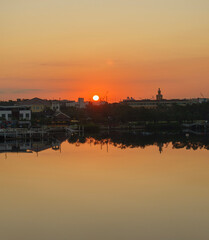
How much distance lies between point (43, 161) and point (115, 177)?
266 inches

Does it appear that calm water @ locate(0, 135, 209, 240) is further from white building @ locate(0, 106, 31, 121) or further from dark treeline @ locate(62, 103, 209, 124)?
dark treeline @ locate(62, 103, 209, 124)

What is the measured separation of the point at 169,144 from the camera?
103ft

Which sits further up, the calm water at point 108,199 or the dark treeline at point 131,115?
the dark treeline at point 131,115

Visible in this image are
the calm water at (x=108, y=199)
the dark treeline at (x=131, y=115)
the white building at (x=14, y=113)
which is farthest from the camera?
the dark treeline at (x=131, y=115)

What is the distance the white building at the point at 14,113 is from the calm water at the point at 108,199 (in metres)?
23.6

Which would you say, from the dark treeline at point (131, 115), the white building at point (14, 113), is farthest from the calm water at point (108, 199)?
the dark treeline at point (131, 115)

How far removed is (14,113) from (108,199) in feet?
117

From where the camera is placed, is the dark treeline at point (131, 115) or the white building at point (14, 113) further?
the dark treeline at point (131, 115)

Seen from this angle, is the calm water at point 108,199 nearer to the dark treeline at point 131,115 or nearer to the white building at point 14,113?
the white building at point 14,113

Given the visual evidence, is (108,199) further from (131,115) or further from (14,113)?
(131,115)

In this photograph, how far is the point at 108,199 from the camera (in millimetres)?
13953

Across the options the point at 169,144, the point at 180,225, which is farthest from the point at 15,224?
the point at 169,144

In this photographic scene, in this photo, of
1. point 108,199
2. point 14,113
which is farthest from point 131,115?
point 108,199

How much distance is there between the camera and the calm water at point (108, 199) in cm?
1092
